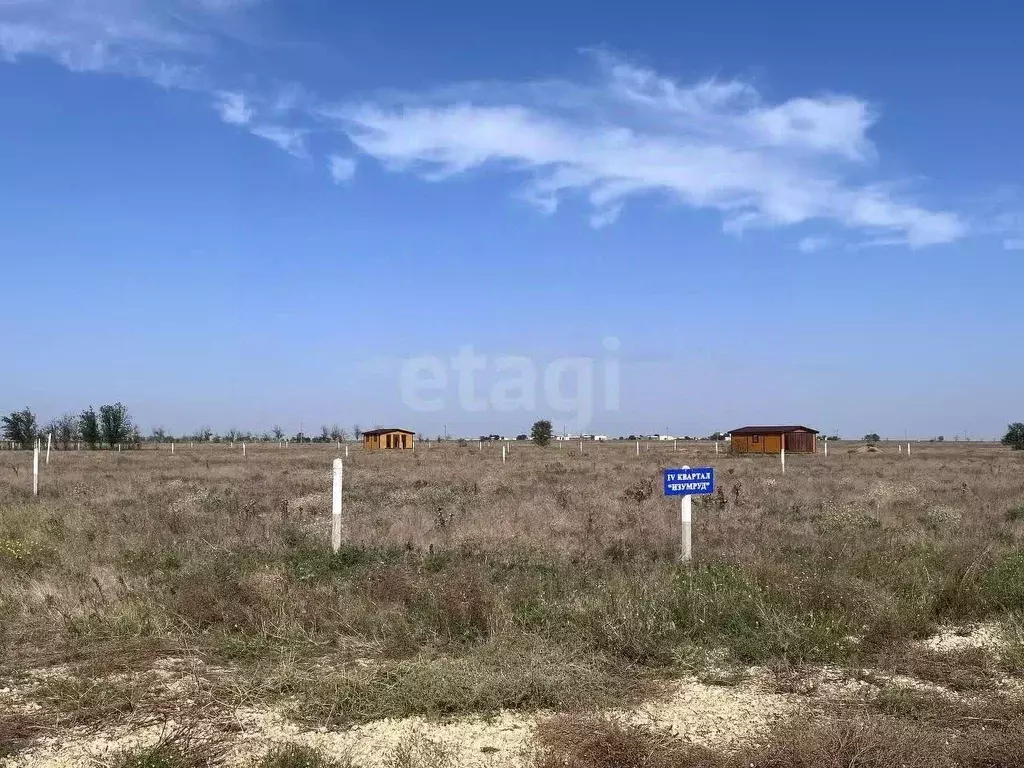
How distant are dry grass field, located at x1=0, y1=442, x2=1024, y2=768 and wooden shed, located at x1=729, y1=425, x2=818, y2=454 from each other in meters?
46.2

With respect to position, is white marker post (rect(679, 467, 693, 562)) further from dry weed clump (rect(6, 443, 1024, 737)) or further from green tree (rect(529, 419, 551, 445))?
green tree (rect(529, 419, 551, 445))

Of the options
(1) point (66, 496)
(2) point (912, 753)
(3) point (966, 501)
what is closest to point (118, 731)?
(2) point (912, 753)

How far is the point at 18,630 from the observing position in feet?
23.5

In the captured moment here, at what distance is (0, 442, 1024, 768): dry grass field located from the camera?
4688mm

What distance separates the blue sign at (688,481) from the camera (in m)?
9.52

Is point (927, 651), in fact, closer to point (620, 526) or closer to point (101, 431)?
point (620, 526)

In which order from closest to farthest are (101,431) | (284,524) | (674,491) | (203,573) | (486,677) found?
(486,677) < (203,573) < (674,491) < (284,524) < (101,431)

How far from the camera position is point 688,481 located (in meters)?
9.62

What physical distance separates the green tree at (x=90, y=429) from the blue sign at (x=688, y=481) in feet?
238

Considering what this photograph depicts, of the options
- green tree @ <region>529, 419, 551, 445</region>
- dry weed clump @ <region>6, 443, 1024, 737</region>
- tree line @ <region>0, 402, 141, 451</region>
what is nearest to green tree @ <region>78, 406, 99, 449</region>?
tree line @ <region>0, 402, 141, 451</region>

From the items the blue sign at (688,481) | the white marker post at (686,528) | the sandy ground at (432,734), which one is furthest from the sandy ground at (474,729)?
the blue sign at (688,481)

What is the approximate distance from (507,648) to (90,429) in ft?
244

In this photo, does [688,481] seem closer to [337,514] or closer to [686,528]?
[686,528]

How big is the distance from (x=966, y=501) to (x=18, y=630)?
17495 mm
